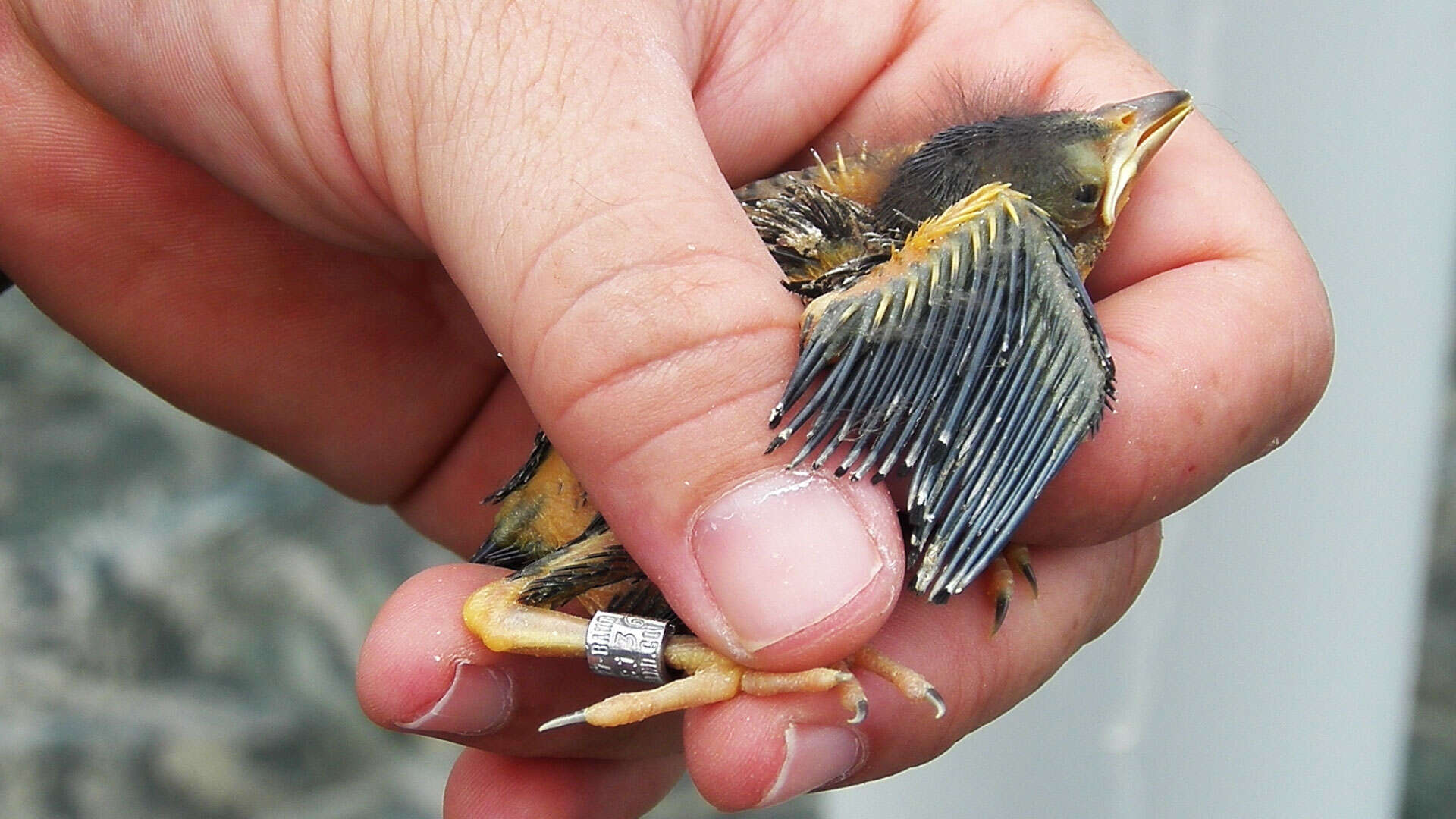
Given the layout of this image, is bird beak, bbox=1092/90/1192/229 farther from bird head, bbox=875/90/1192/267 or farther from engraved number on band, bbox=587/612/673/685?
engraved number on band, bbox=587/612/673/685

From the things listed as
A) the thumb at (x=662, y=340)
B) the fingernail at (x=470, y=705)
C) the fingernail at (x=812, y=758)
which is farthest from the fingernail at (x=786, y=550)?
the fingernail at (x=470, y=705)

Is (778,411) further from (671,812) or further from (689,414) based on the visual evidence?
(671,812)

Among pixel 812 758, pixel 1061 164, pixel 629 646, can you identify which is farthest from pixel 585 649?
pixel 1061 164

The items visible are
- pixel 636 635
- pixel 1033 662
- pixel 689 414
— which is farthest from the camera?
pixel 1033 662

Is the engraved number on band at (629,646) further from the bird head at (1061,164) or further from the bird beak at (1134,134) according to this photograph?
the bird beak at (1134,134)

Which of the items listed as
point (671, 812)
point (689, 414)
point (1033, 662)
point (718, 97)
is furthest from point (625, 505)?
point (671, 812)

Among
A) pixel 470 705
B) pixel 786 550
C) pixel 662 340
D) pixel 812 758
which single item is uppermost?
pixel 662 340

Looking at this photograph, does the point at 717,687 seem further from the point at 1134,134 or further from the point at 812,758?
the point at 1134,134
